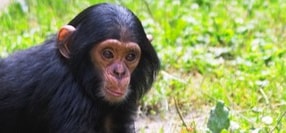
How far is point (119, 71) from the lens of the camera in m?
6.27

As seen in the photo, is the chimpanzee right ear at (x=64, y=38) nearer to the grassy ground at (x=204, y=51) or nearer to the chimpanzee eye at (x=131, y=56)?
the chimpanzee eye at (x=131, y=56)

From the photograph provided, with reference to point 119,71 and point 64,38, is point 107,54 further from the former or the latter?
point 64,38

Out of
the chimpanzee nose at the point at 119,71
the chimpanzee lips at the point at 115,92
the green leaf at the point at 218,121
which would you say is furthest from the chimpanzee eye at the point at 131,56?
the green leaf at the point at 218,121

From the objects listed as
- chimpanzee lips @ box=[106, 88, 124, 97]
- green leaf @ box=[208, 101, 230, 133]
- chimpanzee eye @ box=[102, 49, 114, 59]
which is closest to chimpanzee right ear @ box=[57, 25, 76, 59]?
chimpanzee eye @ box=[102, 49, 114, 59]

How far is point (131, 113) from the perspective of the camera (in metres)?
6.81

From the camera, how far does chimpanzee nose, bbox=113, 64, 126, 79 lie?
6.27 metres

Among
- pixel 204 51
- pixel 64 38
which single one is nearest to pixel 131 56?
pixel 64 38

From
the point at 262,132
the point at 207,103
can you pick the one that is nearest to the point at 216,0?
the point at 207,103

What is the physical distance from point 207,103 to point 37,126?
6.11 ft

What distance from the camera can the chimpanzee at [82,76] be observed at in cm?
630

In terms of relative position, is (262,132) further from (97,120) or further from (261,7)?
(261,7)

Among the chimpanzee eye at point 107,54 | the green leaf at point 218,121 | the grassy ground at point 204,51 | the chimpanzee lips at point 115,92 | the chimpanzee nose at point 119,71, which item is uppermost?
the chimpanzee eye at point 107,54

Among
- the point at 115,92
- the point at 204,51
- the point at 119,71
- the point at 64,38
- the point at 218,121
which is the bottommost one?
the point at 204,51

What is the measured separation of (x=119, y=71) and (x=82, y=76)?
0.30 metres
